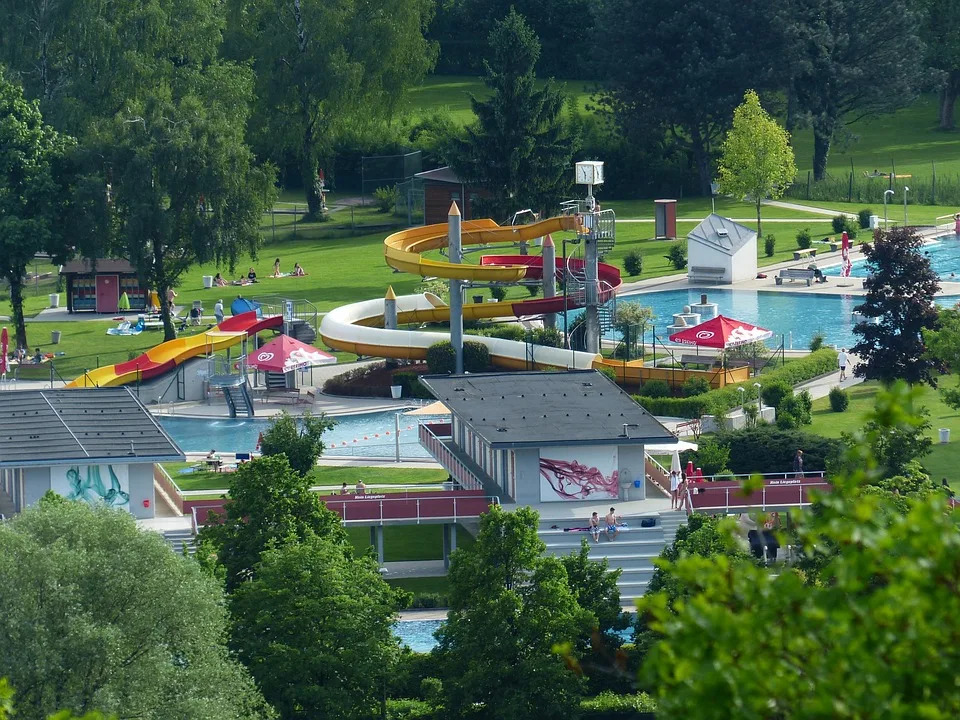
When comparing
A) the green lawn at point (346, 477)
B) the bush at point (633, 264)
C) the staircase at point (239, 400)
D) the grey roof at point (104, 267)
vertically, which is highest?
the grey roof at point (104, 267)

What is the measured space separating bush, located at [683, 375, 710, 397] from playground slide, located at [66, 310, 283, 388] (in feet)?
56.9

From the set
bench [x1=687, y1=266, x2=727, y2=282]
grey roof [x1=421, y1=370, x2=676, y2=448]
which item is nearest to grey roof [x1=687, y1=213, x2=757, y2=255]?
bench [x1=687, y1=266, x2=727, y2=282]

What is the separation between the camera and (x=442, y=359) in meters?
66.8

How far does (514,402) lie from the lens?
173 ft

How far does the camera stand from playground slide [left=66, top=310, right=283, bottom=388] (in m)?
67.2

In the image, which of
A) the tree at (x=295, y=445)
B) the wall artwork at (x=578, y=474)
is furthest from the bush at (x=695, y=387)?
Answer: the tree at (x=295, y=445)

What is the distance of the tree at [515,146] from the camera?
297 ft

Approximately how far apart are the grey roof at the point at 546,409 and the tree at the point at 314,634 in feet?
35.2

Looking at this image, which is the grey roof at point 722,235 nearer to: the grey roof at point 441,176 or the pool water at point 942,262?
the pool water at point 942,262

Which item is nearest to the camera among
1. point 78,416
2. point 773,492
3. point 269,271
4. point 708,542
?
point 708,542

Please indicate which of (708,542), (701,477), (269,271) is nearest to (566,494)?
(701,477)

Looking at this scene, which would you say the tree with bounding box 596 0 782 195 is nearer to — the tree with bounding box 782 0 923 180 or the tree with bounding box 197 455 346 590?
the tree with bounding box 782 0 923 180

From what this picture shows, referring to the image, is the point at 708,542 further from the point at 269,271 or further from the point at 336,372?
the point at 269,271

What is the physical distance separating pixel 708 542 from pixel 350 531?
13.9 m
